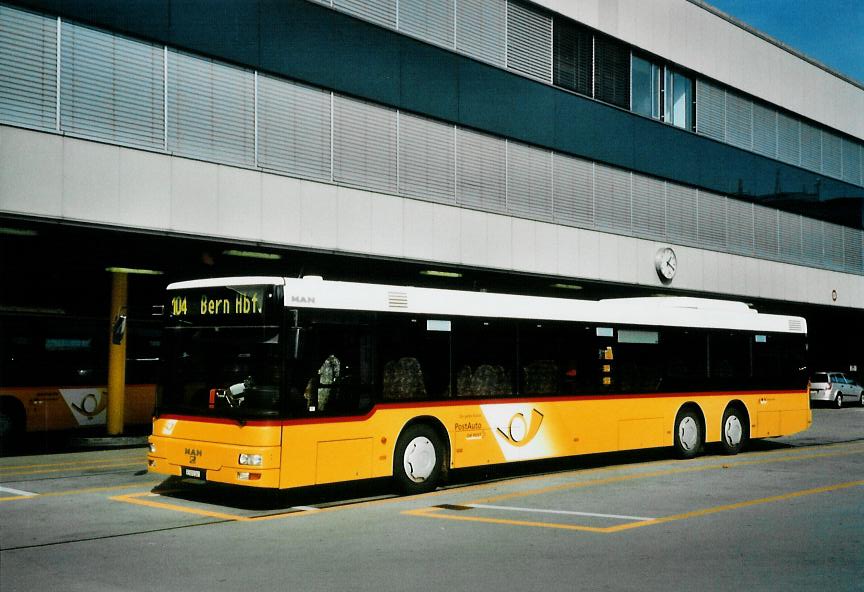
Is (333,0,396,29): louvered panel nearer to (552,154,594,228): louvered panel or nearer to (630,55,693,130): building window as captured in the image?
(552,154,594,228): louvered panel

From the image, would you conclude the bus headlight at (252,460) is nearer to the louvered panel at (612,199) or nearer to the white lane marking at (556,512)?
the white lane marking at (556,512)

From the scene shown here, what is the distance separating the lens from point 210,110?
18.2 m

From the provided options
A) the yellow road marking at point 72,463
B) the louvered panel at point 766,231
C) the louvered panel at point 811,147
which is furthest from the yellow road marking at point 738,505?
the louvered panel at point 811,147

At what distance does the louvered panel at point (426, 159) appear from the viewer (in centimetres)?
2192

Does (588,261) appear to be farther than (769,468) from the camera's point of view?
Yes

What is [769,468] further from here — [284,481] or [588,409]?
[284,481]

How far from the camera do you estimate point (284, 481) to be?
1081 cm

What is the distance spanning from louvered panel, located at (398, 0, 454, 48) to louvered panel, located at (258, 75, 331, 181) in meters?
3.07

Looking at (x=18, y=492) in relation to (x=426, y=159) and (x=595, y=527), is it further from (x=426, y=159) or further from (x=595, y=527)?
(x=426, y=159)

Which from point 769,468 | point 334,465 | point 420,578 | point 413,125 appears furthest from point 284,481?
point 413,125

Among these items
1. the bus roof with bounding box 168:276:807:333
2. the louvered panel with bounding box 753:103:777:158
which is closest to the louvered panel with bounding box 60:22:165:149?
the bus roof with bounding box 168:276:807:333

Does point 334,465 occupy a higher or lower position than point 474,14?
lower

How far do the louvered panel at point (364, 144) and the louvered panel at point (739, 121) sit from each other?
1565 cm

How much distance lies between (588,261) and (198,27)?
43.2 feet
